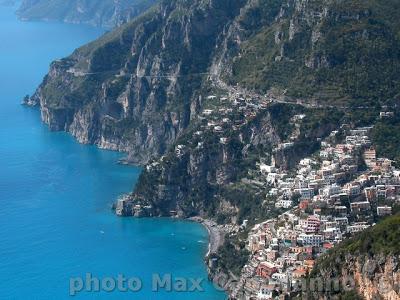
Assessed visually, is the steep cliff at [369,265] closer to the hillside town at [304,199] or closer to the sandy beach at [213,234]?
the hillside town at [304,199]

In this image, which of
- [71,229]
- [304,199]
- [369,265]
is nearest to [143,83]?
[71,229]

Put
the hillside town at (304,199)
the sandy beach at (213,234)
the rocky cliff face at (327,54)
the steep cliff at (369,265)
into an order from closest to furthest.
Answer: the steep cliff at (369,265) < the hillside town at (304,199) < the sandy beach at (213,234) < the rocky cliff face at (327,54)

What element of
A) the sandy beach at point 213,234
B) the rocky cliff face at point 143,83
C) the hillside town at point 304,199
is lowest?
the sandy beach at point 213,234

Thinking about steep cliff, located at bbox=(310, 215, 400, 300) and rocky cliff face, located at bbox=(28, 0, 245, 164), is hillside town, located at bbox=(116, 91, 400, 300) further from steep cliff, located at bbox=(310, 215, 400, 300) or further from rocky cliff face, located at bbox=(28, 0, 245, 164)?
rocky cliff face, located at bbox=(28, 0, 245, 164)

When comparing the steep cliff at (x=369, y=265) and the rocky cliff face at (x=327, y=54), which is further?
the rocky cliff face at (x=327, y=54)

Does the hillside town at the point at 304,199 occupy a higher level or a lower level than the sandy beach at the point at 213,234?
higher

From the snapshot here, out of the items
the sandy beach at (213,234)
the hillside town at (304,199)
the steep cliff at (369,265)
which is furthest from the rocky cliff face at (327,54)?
the steep cliff at (369,265)
